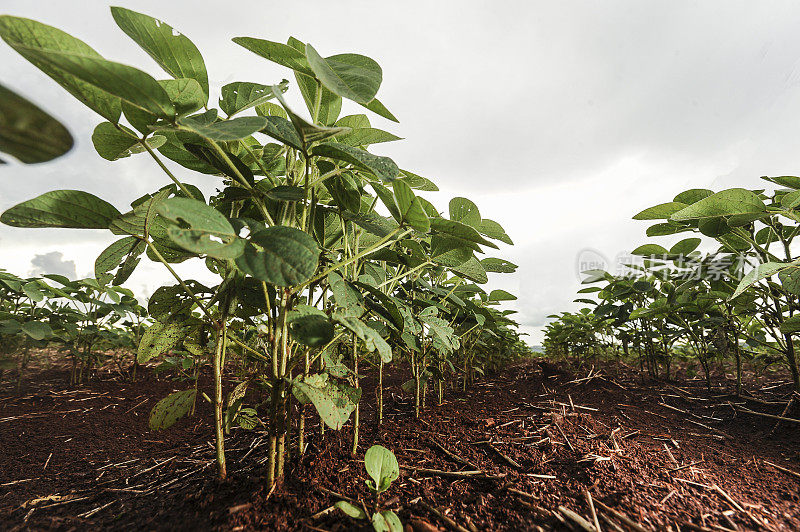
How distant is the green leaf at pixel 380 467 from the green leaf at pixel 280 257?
0.48 meters

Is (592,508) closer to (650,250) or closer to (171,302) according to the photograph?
(171,302)

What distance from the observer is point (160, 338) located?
95 cm

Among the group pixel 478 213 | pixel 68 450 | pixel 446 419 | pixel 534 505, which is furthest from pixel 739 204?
pixel 68 450

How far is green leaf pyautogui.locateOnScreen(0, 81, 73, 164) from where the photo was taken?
1.77 feet

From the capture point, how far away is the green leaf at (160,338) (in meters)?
0.95

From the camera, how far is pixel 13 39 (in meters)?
0.59

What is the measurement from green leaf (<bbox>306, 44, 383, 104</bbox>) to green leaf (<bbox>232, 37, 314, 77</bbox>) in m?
0.06

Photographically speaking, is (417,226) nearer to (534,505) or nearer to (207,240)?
(207,240)

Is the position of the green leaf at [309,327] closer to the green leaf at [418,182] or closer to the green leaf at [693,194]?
the green leaf at [418,182]

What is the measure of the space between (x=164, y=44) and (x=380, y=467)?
1.05 m

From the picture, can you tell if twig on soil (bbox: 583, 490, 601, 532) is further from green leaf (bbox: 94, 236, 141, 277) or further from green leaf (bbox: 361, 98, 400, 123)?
green leaf (bbox: 94, 236, 141, 277)

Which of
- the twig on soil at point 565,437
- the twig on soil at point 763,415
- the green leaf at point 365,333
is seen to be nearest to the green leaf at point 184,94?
the green leaf at point 365,333

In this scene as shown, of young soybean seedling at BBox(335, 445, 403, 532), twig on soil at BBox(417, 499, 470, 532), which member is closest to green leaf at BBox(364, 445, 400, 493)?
young soybean seedling at BBox(335, 445, 403, 532)

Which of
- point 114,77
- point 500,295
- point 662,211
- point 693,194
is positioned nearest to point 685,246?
point 693,194
